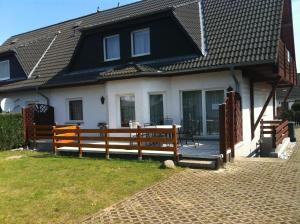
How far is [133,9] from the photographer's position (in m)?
21.2

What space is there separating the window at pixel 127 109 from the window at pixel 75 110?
384 centimetres

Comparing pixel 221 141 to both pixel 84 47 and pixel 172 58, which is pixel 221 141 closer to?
pixel 172 58

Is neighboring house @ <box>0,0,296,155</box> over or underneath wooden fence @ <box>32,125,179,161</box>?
over

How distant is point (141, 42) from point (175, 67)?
2.93 metres

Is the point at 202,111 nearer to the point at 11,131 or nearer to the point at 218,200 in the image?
the point at 218,200

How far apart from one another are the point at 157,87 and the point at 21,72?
Answer: 10937 millimetres

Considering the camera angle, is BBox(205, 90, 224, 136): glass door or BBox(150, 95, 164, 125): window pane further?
BBox(150, 95, 164, 125): window pane

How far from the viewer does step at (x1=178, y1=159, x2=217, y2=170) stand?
10.9 meters

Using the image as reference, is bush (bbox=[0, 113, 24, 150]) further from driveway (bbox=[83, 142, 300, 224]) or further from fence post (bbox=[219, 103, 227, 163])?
fence post (bbox=[219, 103, 227, 163])

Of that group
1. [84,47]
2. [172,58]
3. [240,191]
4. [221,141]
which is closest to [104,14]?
[84,47]

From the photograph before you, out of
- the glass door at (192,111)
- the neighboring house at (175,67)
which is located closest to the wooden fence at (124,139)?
the neighboring house at (175,67)

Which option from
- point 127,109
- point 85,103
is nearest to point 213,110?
point 127,109

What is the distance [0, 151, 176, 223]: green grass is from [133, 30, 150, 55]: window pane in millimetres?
6532

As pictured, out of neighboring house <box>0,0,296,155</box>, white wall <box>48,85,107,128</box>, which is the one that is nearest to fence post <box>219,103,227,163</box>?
neighboring house <box>0,0,296,155</box>
